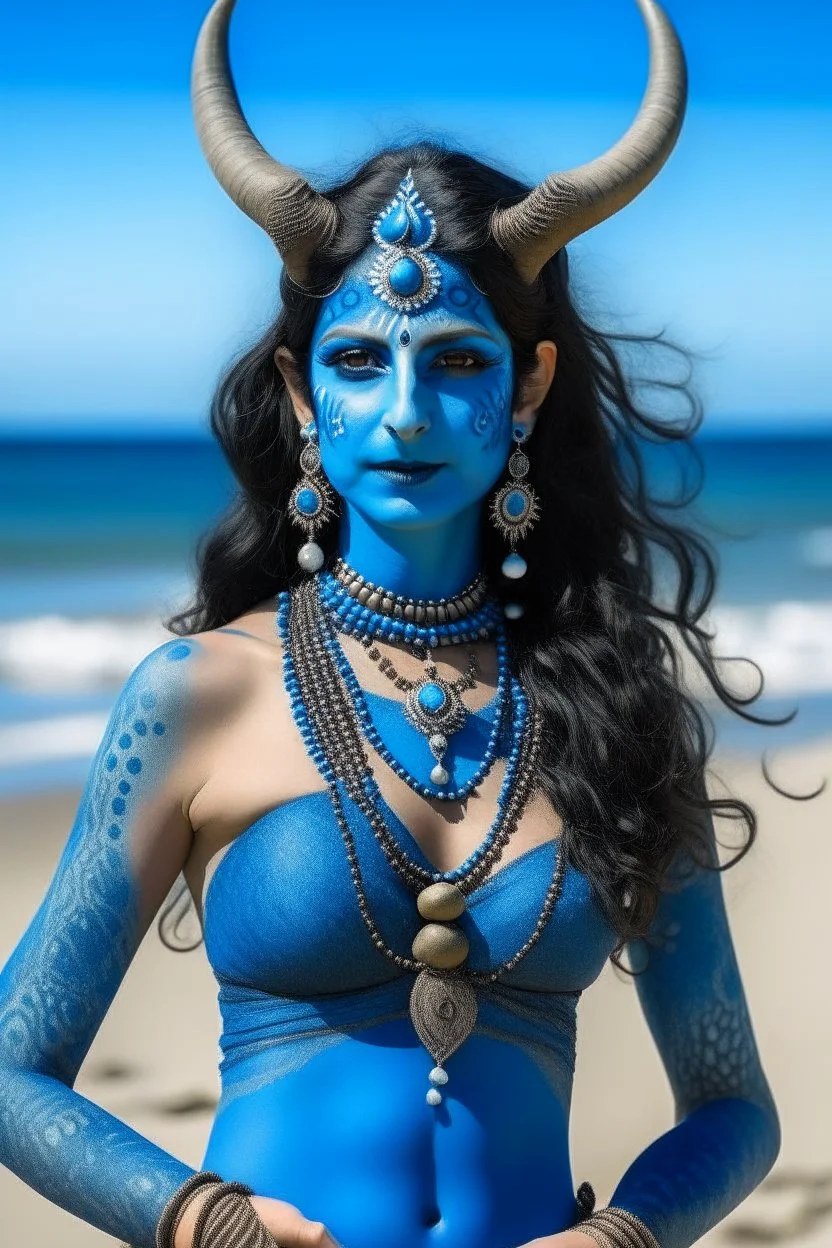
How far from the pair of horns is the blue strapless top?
998 mm

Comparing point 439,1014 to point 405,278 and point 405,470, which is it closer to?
point 405,470

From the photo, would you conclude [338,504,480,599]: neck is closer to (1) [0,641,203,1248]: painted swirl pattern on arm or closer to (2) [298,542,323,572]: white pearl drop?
(2) [298,542,323,572]: white pearl drop

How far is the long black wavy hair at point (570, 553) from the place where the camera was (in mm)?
3602

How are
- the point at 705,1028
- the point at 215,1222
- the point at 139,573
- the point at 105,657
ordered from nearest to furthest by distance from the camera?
the point at 215,1222 < the point at 705,1028 < the point at 105,657 < the point at 139,573

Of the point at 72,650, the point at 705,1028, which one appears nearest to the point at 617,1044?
the point at 705,1028

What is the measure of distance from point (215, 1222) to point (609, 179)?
6.05 feet

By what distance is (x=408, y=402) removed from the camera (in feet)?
11.2

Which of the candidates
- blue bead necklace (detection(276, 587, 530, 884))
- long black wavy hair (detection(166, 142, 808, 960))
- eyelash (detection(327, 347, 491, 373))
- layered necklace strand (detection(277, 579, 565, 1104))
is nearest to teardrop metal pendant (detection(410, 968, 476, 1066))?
layered necklace strand (detection(277, 579, 565, 1104))

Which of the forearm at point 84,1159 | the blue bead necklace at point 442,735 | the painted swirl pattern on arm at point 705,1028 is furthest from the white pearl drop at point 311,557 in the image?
the forearm at point 84,1159

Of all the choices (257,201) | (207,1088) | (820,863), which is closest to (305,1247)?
(257,201)

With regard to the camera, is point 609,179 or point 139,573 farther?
point 139,573

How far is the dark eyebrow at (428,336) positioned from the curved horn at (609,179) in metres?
0.18

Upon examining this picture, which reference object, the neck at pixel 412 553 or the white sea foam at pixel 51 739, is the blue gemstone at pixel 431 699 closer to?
the neck at pixel 412 553

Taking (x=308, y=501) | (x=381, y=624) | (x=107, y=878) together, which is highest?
(x=308, y=501)
